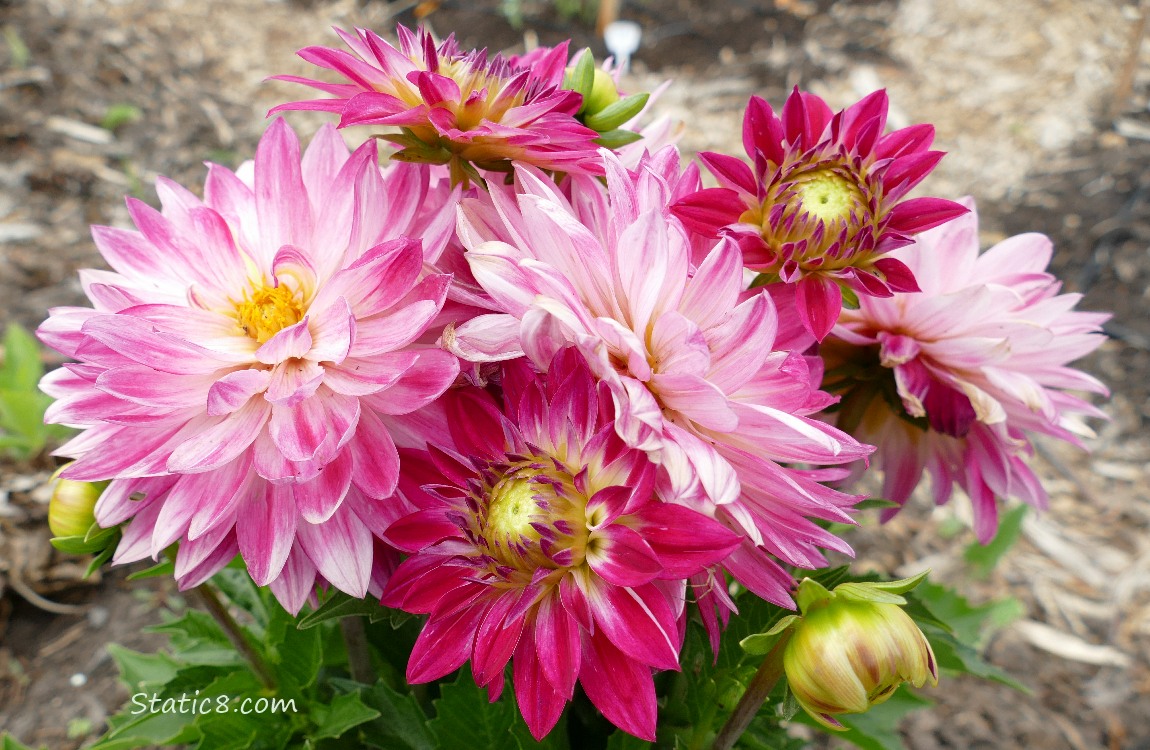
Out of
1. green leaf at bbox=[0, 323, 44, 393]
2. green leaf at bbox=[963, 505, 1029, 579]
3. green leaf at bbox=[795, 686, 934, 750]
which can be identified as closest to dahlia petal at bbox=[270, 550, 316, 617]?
green leaf at bbox=[795, 686, 934, 750]

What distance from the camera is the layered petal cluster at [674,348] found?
676mm

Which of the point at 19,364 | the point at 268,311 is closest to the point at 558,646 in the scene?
the point at 268,311

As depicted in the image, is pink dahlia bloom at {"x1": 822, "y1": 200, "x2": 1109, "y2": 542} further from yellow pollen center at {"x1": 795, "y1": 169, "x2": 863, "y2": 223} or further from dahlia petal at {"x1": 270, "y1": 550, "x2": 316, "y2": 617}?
dahlia petal at {"x1": 270, "y1": 550, "x2": 316, "y2": 617}

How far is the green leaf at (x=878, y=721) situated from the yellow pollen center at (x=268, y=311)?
84 cm

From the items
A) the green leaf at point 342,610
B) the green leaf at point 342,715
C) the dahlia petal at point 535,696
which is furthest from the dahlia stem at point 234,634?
the dahlia petal at point 535,696

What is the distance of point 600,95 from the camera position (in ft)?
3.28

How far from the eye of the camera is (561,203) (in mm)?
796

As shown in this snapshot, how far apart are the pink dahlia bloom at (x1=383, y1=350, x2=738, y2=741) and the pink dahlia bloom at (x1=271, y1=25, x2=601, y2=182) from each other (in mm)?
212

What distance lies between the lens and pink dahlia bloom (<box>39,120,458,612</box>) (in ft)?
2.55

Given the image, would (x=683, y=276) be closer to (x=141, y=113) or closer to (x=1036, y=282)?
(x=1036, y=282)

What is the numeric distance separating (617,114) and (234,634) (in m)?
0.78

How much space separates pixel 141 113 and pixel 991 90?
3532 millimetres

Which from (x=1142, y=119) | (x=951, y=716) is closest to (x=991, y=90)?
(x=1142, y=119)

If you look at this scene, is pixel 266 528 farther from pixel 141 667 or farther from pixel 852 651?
pixel 141 667
